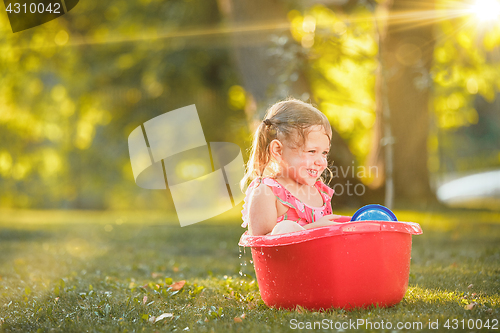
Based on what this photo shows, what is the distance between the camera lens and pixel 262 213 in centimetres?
266

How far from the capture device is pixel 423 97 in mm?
8359

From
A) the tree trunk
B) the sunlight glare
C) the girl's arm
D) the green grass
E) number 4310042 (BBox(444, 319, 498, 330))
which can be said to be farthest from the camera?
the tree trunk

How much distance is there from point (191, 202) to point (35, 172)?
33.6 feet

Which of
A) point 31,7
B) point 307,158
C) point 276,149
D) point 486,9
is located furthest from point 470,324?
point 31,7

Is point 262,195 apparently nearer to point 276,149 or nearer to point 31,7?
point 276,149

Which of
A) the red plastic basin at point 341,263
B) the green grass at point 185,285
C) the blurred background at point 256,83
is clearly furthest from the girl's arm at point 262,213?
the blurred background at point 256,83

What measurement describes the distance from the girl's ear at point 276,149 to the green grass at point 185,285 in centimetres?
89

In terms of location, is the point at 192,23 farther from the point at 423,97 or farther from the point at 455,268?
the point at 455,268

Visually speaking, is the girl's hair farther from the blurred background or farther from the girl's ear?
the blurred background

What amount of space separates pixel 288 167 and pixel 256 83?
225 inches

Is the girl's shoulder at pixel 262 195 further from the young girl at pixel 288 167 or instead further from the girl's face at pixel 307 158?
the girl's face at pixel 307 158

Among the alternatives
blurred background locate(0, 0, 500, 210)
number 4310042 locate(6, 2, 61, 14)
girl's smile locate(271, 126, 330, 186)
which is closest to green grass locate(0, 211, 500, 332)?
girl's smile locate(271, 126, 330, 186)

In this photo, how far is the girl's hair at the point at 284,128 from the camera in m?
2.81

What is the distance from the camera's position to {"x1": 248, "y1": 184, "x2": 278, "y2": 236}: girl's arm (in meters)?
2.66
